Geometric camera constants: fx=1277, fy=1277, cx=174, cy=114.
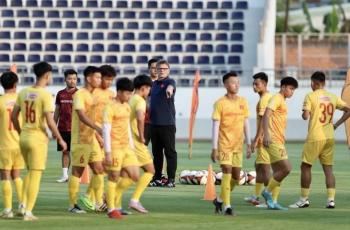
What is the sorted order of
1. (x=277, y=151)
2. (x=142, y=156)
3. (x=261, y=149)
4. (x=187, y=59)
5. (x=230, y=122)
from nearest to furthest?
(x=230, y=122) < (x=142, y=156) < (x=277, y=151) < (x=261, y=149) < (x=187, y=59)

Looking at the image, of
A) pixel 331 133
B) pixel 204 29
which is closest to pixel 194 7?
pixel 204 29

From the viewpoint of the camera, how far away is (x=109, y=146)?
14.0m

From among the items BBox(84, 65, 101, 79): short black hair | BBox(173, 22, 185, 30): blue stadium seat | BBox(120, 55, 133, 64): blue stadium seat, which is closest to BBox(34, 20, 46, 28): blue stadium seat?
BBox(120, 55, 133, 64): blue stadium seat

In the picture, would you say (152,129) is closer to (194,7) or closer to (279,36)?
(194,7)

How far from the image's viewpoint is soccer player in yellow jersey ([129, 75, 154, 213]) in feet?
49.1

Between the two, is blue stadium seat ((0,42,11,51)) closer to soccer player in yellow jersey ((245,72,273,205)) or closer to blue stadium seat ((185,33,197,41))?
blue stadium seat ((185,33,197,41))

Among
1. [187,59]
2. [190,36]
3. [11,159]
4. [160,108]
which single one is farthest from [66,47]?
[11,159]

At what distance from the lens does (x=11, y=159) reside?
564 inches

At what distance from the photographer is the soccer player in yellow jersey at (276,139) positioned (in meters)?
15.7

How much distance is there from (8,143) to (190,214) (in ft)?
7.45

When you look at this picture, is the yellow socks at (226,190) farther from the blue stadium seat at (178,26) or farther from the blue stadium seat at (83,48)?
the blue stadium seat at (178,26)

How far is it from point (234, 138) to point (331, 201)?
1739 millimetres

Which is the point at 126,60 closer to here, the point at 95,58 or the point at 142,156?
the point at 95,58

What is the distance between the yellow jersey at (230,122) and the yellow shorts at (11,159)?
2.33 meters
